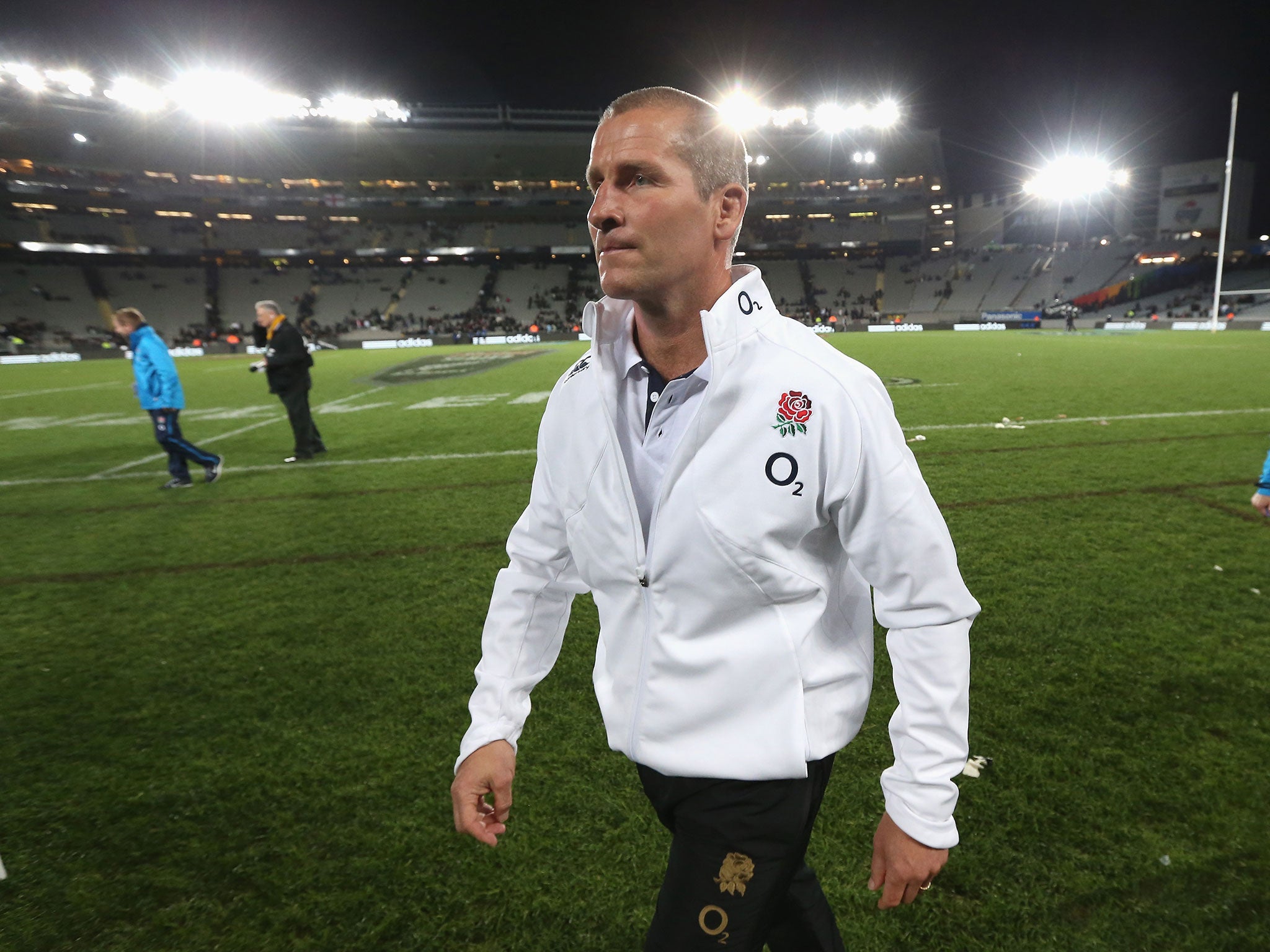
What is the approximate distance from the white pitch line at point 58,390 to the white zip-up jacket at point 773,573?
80.0 ft

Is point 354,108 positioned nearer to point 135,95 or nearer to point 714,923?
point 135,95

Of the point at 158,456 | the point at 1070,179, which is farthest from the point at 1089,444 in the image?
the point at 1070,179

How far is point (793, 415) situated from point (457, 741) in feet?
8.70

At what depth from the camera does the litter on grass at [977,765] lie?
2.82 meters

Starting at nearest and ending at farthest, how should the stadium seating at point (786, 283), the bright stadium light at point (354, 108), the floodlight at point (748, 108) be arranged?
1. the bright stadium light at point (354, 108)
2. the floodlight at point (748, 108)
3. the stadium seating at point (786, 283)

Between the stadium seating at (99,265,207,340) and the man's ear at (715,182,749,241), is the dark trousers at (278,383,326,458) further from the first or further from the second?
the stadium seating at (99,265,207,340)

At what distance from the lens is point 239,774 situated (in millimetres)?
3039

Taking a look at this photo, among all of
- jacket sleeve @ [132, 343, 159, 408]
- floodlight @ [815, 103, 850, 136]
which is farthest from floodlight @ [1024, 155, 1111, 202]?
jacket sleeve @ [132, 343, 159, 408]

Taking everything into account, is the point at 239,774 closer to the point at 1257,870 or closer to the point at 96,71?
the point at 1257,870

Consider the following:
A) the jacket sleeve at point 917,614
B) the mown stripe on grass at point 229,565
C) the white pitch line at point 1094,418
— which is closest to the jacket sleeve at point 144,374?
the mown stripe on grass at point 229,565

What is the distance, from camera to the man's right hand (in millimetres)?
1552

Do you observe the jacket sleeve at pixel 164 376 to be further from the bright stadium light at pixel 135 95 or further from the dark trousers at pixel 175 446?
the bright stadium light at pixel 135 95

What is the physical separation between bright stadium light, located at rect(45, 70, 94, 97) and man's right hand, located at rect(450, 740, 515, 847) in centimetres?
6225

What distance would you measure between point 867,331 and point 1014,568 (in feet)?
140
